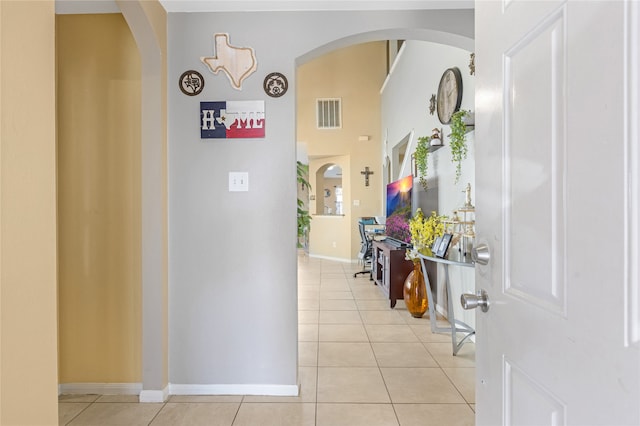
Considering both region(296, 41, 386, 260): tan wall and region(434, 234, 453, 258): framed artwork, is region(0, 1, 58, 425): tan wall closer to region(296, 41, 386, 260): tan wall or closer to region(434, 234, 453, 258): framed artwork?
region(434, 234, 453, 258): framed artwork

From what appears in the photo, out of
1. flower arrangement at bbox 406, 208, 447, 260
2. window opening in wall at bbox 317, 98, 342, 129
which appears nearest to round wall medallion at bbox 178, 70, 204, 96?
flower arrangement at bbox 406, 208, 447, 260

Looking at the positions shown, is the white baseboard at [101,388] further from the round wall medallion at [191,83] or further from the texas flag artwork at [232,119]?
the round wall medallion at [191,83]

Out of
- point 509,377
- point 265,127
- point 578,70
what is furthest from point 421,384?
point 578,70

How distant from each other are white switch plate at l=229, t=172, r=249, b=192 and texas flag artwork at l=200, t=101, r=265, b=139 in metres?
0.23

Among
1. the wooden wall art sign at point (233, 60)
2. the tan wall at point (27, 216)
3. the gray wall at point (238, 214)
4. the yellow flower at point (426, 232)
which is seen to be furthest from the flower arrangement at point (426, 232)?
the tan wall at point (27, 216)

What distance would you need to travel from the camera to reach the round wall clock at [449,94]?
3.28m

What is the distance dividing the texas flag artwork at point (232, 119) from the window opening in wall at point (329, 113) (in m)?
6.21

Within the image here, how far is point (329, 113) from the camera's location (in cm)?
827

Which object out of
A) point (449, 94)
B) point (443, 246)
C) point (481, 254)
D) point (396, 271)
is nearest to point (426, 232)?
point (443, 246)

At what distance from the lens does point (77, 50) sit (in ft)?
7.62

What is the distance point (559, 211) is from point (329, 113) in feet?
26.1

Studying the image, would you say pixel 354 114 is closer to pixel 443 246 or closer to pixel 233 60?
pixel 443 246

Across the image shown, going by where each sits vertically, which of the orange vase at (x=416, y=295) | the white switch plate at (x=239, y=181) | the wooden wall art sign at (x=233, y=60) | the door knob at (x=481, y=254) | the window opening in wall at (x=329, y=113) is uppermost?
the window opening in wall at (x=329, y=113)

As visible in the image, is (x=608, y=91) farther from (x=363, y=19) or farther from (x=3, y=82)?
(x=363, y=19)
